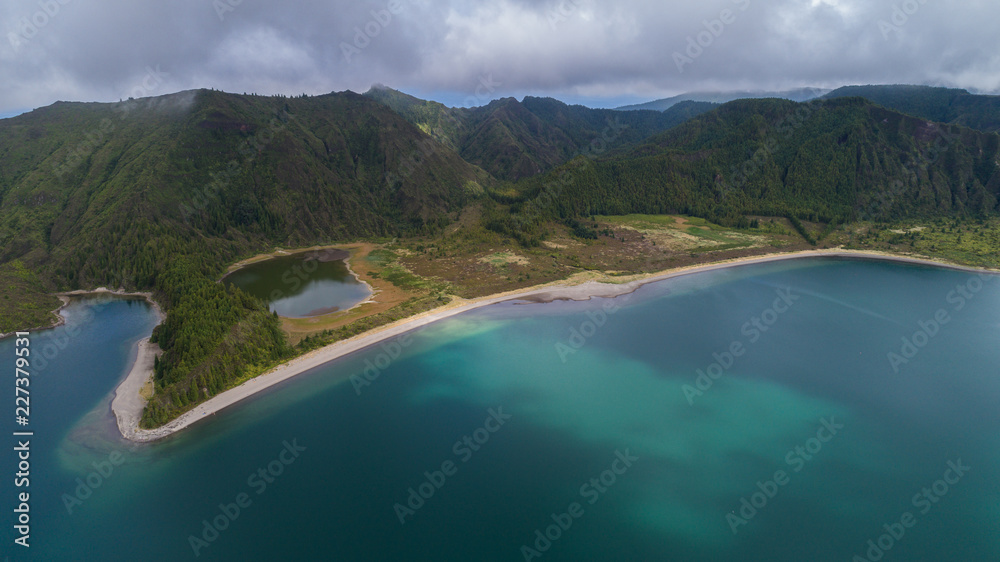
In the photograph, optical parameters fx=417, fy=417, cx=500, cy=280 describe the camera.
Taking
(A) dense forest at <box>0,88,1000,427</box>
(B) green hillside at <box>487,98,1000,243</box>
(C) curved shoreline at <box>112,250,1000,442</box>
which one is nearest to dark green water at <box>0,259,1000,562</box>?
(C) curved shoreline at <box>112,250,1000,442</box>

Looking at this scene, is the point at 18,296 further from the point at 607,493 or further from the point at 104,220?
the point at 607,493

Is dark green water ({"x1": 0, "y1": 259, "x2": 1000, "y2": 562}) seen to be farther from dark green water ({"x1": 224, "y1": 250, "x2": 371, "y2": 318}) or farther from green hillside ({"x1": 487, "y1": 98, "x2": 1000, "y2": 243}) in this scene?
green hillside ({"x1": 487, "y1": 98, "x2": 1000, "y2": 243})

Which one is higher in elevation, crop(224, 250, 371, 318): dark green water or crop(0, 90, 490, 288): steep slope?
crop(0, 90, 490, 288): steep slope

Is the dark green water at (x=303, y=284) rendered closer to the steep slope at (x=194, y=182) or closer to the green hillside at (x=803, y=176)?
the steep slope at (x=194, y=182)

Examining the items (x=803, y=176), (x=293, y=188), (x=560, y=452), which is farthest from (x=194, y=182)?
(x=803, y=176)

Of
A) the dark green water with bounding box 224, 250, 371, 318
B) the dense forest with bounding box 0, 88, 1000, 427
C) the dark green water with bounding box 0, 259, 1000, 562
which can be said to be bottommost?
the dark green water with bounding box 0, 259, 1000, 562

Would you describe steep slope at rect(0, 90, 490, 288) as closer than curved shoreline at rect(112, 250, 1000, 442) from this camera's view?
No

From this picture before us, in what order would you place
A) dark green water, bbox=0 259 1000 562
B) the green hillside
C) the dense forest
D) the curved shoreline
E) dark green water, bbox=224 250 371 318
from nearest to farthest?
dark green water, bbox=0 259 1000 562
the curved shoreline
dark green water, bbox=224 250 371 318
the dense forest
the green hillside
